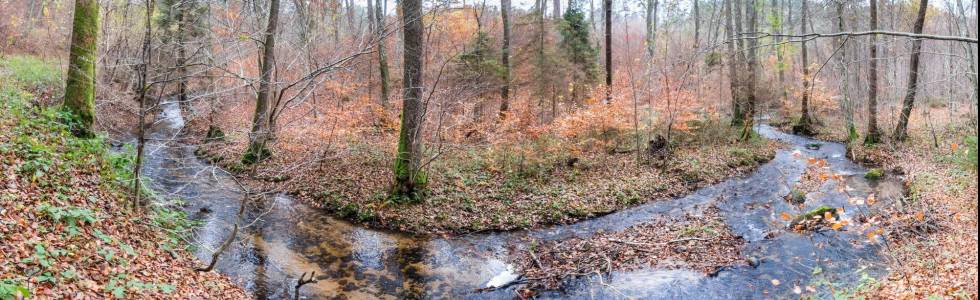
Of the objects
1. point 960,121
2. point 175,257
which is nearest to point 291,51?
point 175,257

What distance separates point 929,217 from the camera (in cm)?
1020

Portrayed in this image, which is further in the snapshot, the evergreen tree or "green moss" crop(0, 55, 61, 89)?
the evergreen tree

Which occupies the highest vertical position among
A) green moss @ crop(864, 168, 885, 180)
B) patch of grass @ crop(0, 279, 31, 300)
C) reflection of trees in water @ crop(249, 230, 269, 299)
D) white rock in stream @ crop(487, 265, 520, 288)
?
patch of grass @ crop(0, 279, 31, 300)

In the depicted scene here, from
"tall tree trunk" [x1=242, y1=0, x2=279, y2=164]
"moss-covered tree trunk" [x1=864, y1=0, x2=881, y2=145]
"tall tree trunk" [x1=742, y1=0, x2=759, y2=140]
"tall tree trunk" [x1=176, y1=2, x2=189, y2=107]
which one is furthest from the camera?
"tall tree trunk" [x1=742, y1=0, x2=759, y2=140]

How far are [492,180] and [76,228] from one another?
10.0 metres

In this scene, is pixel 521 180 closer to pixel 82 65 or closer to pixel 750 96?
pixel 82 65

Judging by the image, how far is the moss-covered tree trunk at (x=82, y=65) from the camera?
10.4 metres

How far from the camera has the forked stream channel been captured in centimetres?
870

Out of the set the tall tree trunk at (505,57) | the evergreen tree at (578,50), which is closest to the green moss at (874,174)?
the evergreen tree at (578,50)

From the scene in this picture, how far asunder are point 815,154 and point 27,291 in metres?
23.7

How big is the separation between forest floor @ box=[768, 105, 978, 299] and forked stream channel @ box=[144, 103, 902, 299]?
2.16 feet

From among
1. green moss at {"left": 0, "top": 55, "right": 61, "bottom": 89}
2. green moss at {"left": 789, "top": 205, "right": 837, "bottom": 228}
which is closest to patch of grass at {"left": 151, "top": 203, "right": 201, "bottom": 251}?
green moss at {"left": 0, "top": 55, "right": 61, "bottom": 89}

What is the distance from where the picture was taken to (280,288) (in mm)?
8539

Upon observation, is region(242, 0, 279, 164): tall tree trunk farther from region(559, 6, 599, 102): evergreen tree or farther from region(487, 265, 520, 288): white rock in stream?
region(559, 6, 599, 102): evergreen tree
